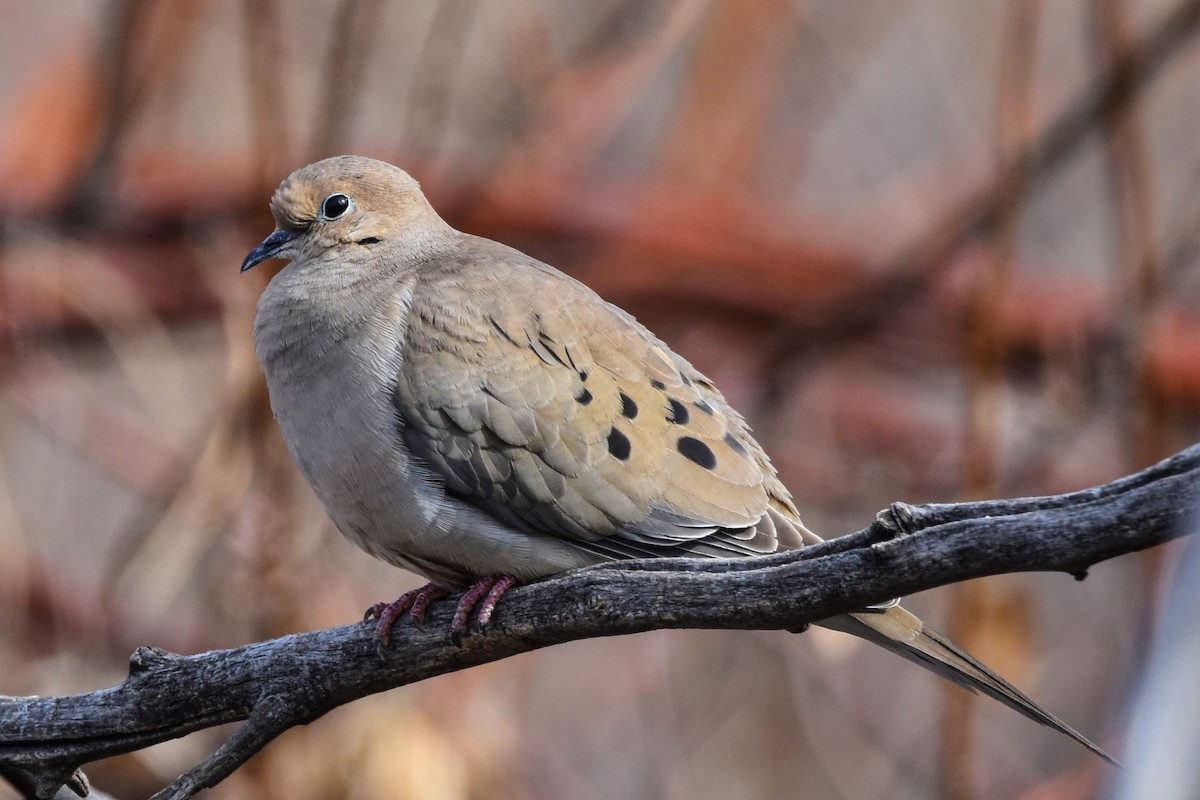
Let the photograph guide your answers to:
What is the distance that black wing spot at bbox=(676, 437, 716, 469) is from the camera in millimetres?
2703

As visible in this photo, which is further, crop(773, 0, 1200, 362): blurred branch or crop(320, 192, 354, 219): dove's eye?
crop(773, 0, 1200, 362): blurred branch

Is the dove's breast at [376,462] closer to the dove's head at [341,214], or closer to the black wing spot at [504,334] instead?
the black wing spot at [504,334]

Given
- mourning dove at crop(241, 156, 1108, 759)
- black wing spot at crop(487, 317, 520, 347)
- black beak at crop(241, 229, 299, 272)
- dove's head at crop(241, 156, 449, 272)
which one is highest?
dove's head at crop(241, 156, 449, 272)

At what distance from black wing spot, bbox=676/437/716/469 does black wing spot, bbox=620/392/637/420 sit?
0.11 m

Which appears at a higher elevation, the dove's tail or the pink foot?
the dove's tail

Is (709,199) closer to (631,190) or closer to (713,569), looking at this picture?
(631,190)

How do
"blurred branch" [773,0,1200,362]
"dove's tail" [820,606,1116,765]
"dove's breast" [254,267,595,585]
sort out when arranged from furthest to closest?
"blurred branch" [773,0,1200,362], "dove's breast" [254,267,595,585], "dove's tail" [820,606,1116,765]

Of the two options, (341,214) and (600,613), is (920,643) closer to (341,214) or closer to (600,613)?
(600,613)

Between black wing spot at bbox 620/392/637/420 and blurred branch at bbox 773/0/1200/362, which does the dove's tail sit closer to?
black wing spot at bbox 620/392/637/420

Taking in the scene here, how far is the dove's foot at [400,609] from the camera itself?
2340 millimetres

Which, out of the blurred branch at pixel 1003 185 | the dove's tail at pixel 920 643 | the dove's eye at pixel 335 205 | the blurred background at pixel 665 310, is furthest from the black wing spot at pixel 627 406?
the blurred branch at pixel 1003 185

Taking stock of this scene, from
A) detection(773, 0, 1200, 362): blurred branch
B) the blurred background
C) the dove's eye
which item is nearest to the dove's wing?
the dove's eye

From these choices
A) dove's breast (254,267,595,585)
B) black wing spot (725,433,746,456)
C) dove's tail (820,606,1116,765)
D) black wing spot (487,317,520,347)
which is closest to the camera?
dove's tail (820,606,1116,765)

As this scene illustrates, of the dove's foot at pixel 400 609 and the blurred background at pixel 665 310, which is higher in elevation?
the blurred background at pixel 665 310
